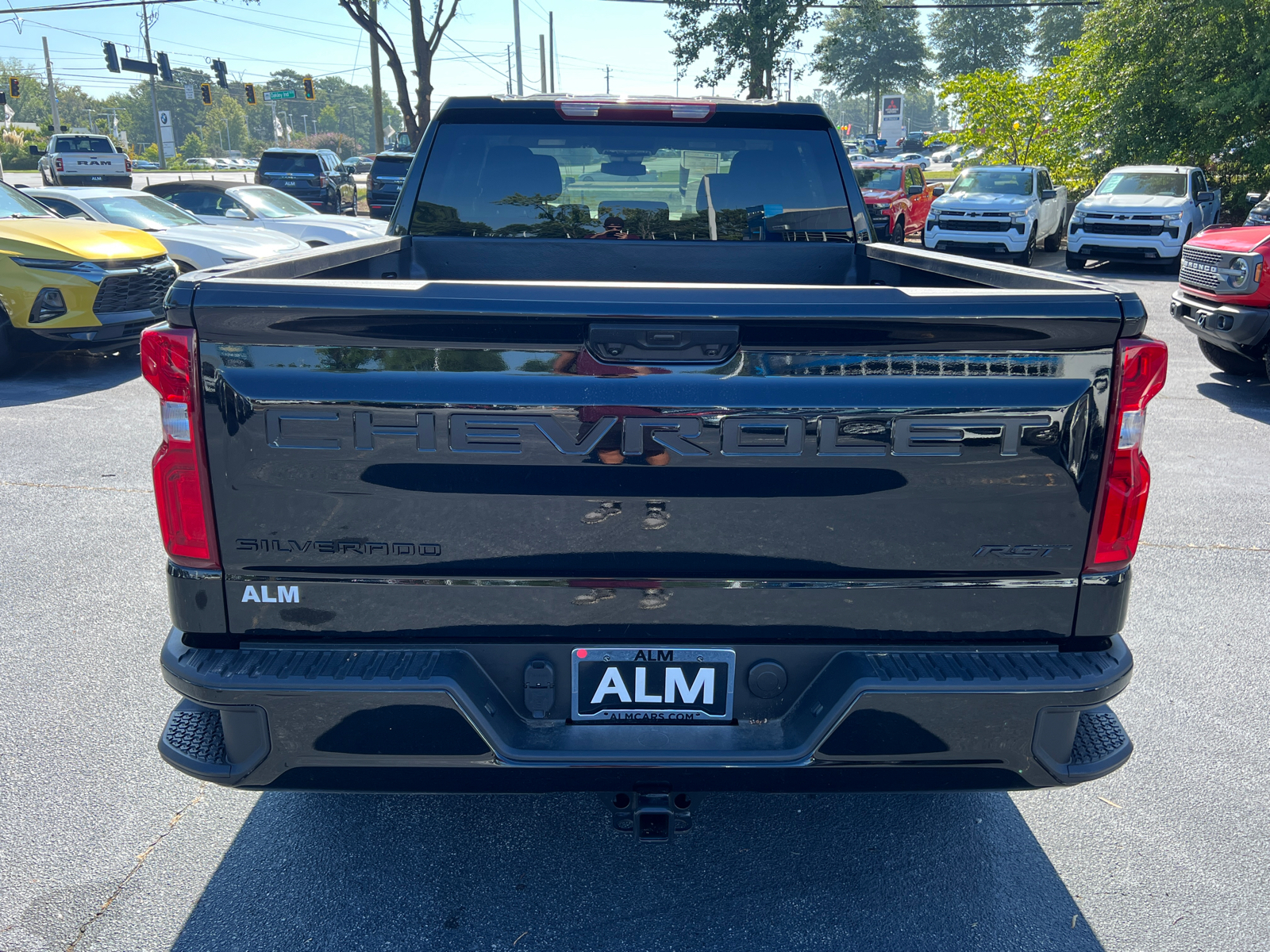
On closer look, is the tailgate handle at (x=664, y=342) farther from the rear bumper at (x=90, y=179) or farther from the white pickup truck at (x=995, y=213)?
the rear bumper at (x=90, y=179)

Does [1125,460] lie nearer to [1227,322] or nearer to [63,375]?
[1227,322]

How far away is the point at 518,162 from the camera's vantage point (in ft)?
13.1

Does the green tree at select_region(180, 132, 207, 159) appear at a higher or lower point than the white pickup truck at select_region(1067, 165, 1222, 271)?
higher

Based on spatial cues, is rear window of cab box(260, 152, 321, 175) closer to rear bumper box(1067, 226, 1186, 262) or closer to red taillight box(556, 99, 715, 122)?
rear bumper box(1067, 226, 1186, 262)

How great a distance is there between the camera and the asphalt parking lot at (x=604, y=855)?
8.24 feet

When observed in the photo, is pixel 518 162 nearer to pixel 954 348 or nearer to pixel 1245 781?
pixel 954 348

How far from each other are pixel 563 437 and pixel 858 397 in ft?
2.02

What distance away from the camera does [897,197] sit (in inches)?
850

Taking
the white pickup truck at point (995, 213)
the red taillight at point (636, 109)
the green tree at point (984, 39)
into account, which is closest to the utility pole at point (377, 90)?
the white pickup truck at point (995, 213)

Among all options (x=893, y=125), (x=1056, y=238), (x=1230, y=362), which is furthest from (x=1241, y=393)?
(x=893, y=125)

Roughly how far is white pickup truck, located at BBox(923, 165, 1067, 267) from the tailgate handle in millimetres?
18524

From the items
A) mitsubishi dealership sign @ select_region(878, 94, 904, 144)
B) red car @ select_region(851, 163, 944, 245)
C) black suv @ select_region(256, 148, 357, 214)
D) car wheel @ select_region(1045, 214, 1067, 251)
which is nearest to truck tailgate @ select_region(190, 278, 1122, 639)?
red car @ select_region(851, 163, 944, 245)

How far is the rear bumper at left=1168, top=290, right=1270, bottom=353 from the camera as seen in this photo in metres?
8.60

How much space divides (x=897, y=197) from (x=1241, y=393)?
13.4 metres
